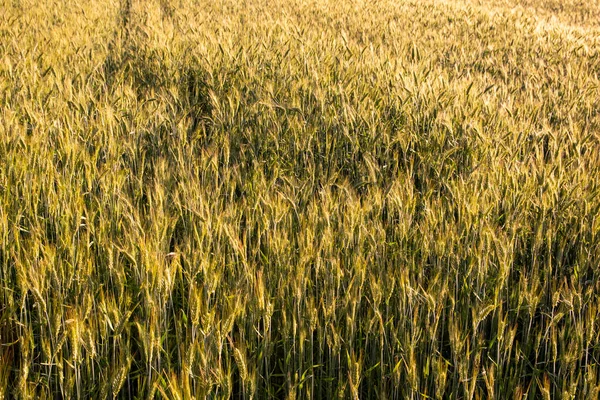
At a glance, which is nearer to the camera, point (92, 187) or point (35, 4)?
point (92, 187)

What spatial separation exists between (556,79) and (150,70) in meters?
2.37

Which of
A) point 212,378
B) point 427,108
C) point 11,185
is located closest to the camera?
point 212,378

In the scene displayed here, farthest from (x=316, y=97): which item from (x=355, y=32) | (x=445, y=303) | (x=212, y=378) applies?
(x=355, y=32)

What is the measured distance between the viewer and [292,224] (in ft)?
5.73

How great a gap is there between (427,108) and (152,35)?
238 centimetres

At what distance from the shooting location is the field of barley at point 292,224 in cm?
124

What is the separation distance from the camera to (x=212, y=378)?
3.63ft

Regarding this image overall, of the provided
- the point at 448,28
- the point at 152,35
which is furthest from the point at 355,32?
the point at 152,35

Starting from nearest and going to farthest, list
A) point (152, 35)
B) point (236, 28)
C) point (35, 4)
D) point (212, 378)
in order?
point (212, 378)
point (152, 35)
point (236, 28)
point (35, 4)

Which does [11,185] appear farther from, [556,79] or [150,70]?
[556,79]

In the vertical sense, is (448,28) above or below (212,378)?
above

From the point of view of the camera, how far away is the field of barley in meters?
1.24

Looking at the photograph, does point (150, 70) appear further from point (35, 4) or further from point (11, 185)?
point (35, 4)

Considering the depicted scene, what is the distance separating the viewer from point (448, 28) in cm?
568
